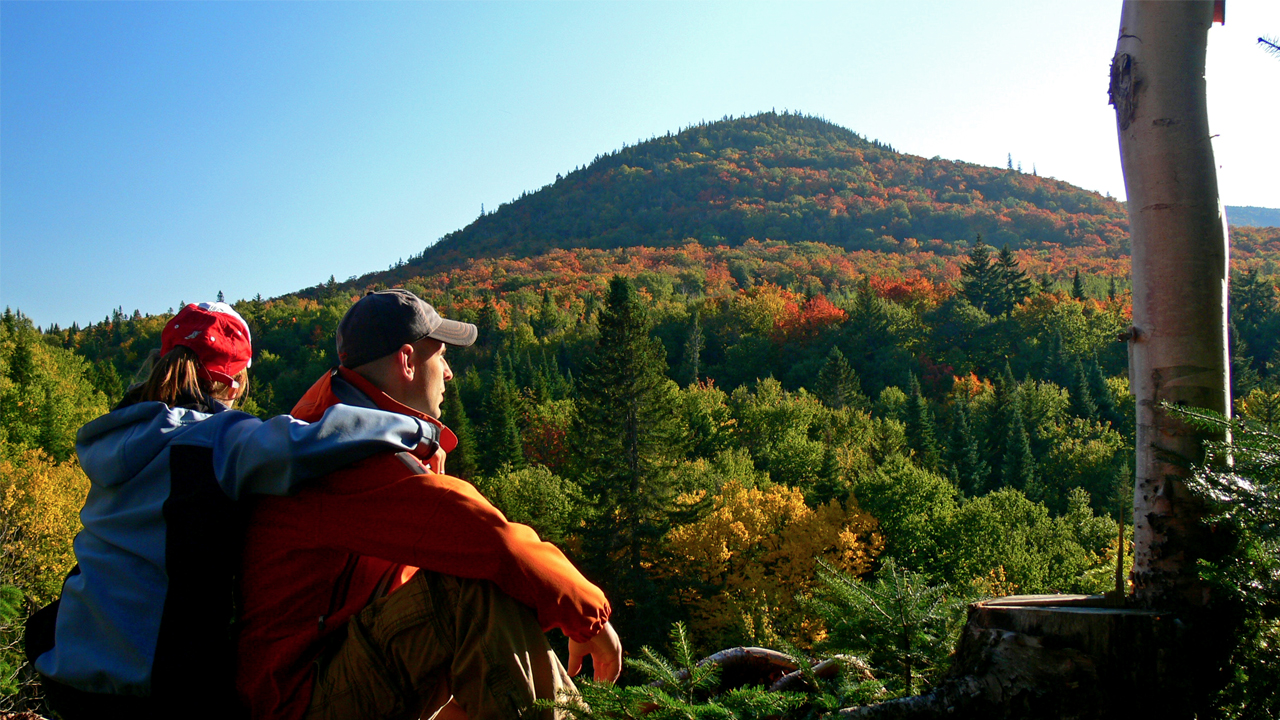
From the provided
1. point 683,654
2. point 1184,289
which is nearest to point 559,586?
point 683,654

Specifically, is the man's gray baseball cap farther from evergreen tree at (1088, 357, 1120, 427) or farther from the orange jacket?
evergreen tree at (1088, 357, 1120, 427)

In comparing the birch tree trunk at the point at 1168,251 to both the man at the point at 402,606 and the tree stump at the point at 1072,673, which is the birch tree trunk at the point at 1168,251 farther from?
the man at the point at 402,606

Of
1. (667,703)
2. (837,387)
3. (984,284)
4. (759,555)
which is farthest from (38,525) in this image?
(984,284)

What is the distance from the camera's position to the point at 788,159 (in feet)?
620

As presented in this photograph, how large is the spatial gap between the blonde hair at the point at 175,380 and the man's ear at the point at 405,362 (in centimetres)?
57

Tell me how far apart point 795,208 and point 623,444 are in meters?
138

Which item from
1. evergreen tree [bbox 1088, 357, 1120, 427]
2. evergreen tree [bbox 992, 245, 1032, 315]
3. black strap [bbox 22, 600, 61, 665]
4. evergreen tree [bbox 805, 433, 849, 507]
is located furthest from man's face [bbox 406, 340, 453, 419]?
evergreen tree [bbox 992, 245, 1032, 315]

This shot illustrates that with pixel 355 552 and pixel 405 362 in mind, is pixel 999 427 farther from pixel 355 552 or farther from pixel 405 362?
pixel 355 552

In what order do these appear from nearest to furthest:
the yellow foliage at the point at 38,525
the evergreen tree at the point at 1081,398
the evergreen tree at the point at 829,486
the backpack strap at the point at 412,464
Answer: the backpack strap at the point at 412,464 < the yellow foliage at the point at 38,525 < the evergreen tree at the point at 829,486 < the evergreen tree at the point at 1081,398

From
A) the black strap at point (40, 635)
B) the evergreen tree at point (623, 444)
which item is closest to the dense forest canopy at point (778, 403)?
the evergreen tree at point (623, 444)

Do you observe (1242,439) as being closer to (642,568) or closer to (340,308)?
(642,568)

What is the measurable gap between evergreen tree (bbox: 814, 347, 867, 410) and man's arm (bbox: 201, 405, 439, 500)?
6626 cm

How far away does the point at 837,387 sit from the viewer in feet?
220

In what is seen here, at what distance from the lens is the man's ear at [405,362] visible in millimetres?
2771
